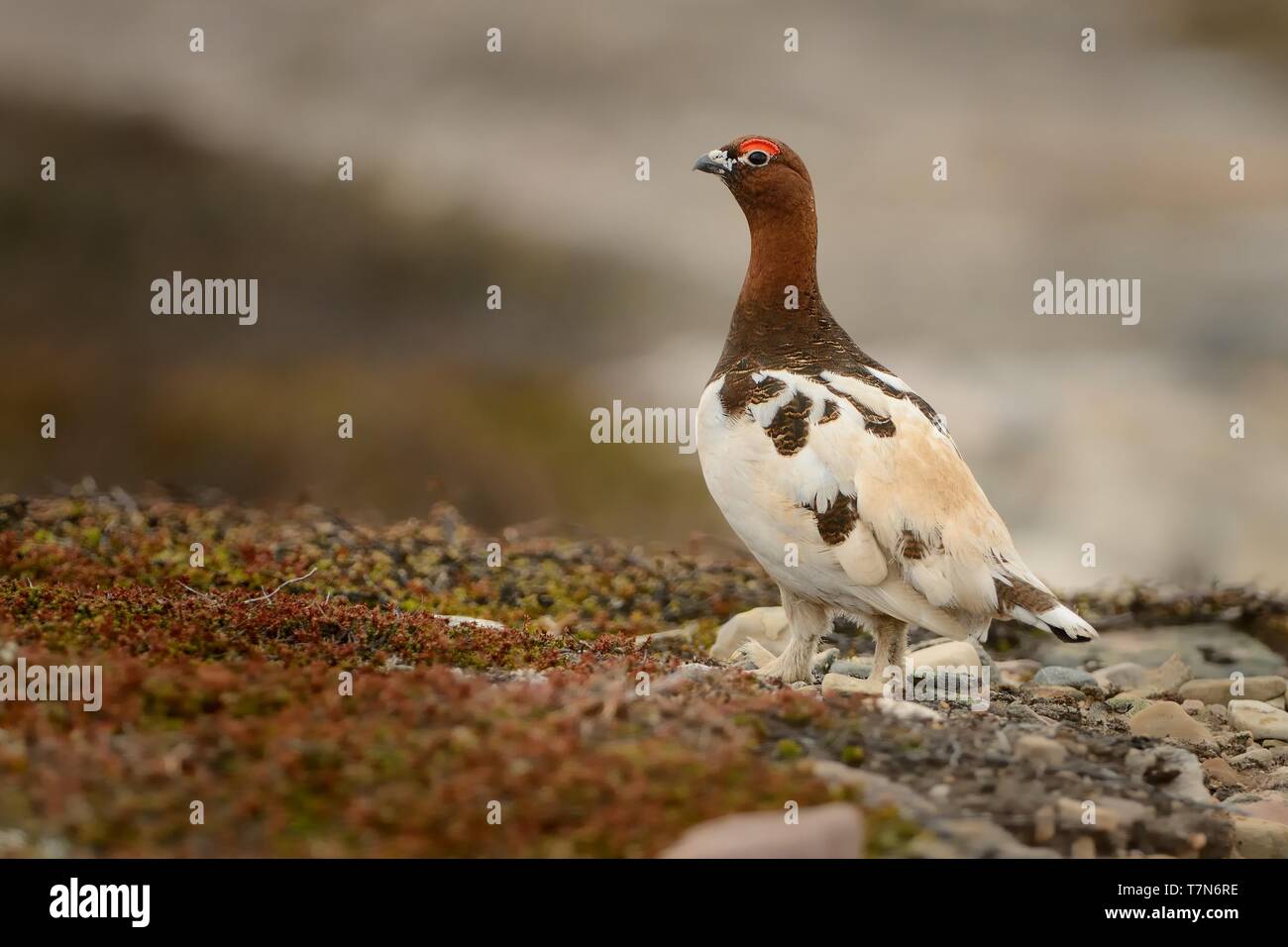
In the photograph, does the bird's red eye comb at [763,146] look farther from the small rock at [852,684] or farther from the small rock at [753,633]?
the small rock at [852,684]

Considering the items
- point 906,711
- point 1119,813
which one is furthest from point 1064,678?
point 1119,813

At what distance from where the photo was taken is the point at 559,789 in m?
4.43

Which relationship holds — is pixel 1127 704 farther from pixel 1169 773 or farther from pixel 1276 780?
pixel 1169 773

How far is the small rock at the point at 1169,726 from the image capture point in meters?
7.82

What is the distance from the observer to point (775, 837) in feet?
13.3

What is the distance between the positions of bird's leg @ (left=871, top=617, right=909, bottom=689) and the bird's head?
2755 mm

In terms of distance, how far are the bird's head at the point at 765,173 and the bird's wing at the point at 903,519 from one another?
1624 mm

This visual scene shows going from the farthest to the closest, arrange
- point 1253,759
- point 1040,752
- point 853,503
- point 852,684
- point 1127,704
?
point 1127,704, point 1253,759, point 852,684, point 853,503, point 1040,752

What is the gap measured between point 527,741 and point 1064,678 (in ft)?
18.4

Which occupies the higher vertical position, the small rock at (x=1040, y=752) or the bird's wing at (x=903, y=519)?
the bird's wing at (x=903, y=519)

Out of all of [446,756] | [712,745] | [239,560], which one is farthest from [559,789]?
[239,560]

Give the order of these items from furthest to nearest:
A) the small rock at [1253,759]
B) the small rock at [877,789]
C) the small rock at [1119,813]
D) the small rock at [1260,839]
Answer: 1. the small rock at [1253,759]
2. the small rock at [1260,839]
3. the small rock at [1119,813]
4. the small rock at [877,789]

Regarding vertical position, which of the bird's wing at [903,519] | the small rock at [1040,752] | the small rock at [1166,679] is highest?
the bird's wing at [903,519]

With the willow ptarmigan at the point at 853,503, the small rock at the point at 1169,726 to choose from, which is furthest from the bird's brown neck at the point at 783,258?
the small rock at the point at 1169,726
